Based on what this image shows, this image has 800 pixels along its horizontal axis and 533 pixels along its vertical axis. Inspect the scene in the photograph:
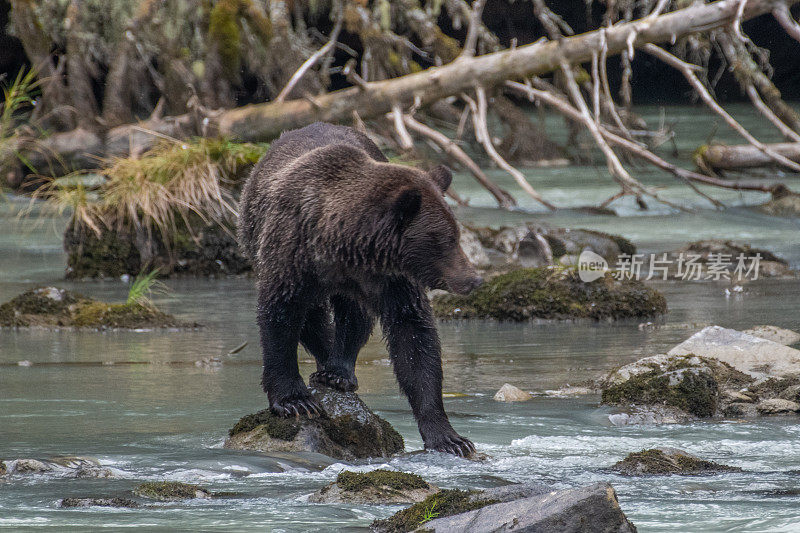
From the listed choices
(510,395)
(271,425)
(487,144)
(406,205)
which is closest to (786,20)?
(487,144)

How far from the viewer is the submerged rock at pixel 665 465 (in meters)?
5.11

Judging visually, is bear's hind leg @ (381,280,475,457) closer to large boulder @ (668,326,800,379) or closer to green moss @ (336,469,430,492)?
green moss @ (336,469,430,492)

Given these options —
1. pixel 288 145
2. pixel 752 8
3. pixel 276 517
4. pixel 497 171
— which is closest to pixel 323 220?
pixel 288 145

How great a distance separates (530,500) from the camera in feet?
12.7

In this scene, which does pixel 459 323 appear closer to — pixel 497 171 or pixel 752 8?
pixel 752 8

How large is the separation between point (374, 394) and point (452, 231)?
7.29 feet

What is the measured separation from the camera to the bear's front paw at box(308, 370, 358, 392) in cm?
639

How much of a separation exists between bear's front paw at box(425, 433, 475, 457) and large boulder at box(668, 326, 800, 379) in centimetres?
235

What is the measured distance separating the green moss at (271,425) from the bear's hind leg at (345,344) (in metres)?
0.54

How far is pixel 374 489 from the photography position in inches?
183

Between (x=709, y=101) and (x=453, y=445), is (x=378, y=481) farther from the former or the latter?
(x=709, y=101)

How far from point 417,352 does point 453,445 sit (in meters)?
0.49

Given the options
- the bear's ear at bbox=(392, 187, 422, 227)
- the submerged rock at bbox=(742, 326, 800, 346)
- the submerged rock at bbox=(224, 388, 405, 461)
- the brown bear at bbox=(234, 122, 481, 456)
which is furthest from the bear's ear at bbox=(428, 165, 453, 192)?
the submerged rock at bbox=(742, 326, 800, 346)

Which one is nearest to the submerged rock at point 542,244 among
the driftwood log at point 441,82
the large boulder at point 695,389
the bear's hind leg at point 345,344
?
the driftwood log at point 441,82
